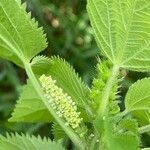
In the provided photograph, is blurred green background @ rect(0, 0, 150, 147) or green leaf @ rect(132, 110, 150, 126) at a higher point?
green leaf @ rect(132, 110, 150, 126)

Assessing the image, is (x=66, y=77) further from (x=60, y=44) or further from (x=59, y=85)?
(x=60, y=44)

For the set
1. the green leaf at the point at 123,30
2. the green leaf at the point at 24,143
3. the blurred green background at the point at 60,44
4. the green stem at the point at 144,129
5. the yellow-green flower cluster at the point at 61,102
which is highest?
the green leaf at the point at 123,30

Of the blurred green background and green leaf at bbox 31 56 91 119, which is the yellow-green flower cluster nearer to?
green leaf at bbox 31 56 91 119

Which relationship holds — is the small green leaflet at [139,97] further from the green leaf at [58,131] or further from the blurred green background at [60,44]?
the blurred green background at [60,44]

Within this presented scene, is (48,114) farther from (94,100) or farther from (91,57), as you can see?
(91,57)

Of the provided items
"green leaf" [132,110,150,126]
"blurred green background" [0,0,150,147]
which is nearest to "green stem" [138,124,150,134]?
"green leaf" [132,110,150,126]

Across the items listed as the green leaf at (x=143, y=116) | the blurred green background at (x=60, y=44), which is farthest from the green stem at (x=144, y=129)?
the blurred green background at (x=60, y=44)

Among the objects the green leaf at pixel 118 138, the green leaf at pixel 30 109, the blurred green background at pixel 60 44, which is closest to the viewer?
the green leaf at pixel 118 138
